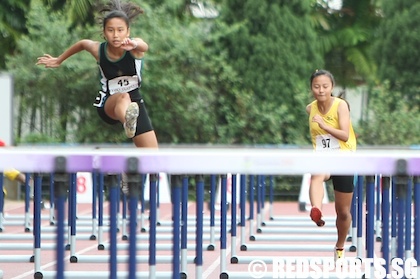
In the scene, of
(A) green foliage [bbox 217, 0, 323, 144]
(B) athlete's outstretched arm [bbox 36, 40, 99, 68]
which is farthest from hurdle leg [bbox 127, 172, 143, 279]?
(A) green foliage [bbox 217, 0, 323, 144]

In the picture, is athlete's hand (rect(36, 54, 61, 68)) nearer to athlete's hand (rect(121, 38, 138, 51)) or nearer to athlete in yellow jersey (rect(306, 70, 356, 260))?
athlete's hand (rect(121, 38, 138, 51))

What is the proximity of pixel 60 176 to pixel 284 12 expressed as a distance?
47.3ft

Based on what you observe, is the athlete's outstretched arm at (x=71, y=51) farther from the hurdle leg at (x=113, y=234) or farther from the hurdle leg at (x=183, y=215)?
the hurdle leg at (x=113, y=234)

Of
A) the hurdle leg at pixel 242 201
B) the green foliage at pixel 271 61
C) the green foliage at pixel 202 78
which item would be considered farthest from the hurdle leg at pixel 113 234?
the green foliage at pixel 271 61

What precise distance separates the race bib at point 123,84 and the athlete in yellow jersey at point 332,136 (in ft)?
4.13

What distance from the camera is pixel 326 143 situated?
24.1ft

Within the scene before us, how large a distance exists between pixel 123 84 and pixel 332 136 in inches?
59.8

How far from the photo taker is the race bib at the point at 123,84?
276 inches

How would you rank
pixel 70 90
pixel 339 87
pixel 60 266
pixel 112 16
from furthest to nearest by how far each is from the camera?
pixel 339 87 < pixel 70 90 < pixel 112 16 < pixel 60 266

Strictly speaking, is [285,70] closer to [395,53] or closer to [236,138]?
[236,138]

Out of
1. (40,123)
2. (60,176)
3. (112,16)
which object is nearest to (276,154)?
(60,176)

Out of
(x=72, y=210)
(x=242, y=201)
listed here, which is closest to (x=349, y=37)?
(x=242, y=201)

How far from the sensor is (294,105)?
18750 mm

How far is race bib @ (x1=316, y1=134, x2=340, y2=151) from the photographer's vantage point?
288 inches
